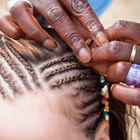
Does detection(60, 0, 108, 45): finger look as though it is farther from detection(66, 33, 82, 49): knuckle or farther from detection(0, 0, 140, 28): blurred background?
detection(0, 0, 140, 28): blurred background

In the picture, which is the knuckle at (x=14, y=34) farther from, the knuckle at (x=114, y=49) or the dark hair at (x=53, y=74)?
the knuckle at (x=114, y=49)

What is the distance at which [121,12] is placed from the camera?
2.75m

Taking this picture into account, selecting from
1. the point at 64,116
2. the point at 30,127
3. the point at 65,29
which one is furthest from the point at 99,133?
the point at 65,29

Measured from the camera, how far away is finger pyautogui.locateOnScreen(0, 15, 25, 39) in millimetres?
786

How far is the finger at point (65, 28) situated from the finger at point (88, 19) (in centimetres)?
5

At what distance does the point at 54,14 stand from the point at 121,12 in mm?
2324

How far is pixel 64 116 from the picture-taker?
2.38 ft

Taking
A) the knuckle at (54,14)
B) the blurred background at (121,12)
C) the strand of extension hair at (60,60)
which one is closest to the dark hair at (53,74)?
the strand of extension hair at (60,60)

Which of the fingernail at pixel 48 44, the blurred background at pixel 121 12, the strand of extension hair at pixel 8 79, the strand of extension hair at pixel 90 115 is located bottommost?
the strand of extension hair at pixel 90 115

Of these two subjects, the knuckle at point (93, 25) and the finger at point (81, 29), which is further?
the finger at point (81, 29)

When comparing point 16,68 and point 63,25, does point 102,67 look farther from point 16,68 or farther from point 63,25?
point 16,68

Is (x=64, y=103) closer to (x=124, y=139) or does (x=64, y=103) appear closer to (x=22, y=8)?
(x=22, y=8)

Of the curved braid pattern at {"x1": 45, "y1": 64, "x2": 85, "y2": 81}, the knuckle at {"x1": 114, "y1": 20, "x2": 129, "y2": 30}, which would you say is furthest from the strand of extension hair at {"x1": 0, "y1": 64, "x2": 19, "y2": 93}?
the knuckle at {"x1": 114, "y1": 20, "x2": 129, "y2": 30}

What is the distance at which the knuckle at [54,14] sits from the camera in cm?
74
